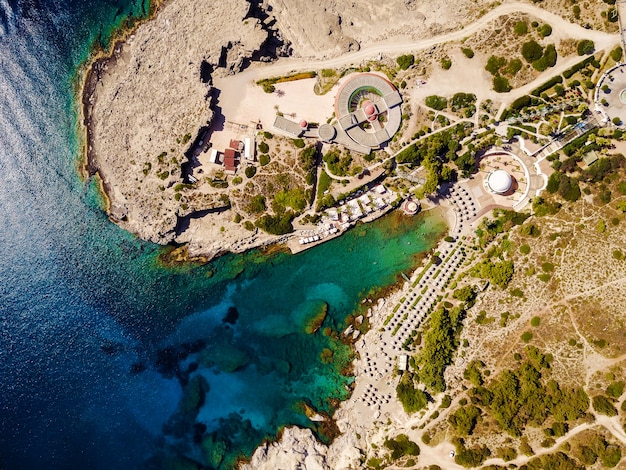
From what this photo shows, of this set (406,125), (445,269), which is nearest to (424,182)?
(406,125)

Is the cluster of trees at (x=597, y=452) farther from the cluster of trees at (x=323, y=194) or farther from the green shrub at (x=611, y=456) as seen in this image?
the cluster of trees at (x=323, y=194)

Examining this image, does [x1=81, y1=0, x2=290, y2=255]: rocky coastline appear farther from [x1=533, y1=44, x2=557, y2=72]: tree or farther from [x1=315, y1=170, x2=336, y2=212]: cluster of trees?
[x1=533, y1=44, x2=557, y2=72]: tree

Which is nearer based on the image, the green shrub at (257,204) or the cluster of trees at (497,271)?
the cluster of trees at (497,271)

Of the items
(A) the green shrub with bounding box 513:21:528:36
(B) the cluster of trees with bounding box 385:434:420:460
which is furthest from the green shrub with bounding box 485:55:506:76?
(B) the cluster of trees with bounding box 385:434:420:460

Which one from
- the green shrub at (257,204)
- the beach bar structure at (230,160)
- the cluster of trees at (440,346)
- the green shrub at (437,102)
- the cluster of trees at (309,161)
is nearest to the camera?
the green shrub at (437,102)

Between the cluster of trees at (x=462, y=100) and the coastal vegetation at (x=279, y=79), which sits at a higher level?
the coastal vegetation at (x=279, y=79)

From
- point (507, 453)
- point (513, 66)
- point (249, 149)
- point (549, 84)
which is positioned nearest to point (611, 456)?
point (507, 453)

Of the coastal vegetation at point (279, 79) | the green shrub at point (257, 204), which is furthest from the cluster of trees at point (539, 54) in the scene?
the green shrub at point (257, 204)
